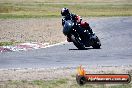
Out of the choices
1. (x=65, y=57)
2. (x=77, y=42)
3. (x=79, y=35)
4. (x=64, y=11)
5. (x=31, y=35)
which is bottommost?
(x=31, y=35)

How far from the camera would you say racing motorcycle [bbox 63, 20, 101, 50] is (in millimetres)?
21036

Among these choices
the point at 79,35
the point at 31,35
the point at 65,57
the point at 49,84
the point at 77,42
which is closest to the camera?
the point at 49,84

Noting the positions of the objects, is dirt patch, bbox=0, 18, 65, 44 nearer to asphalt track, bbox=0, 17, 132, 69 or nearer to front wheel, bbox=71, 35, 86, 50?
front wheel, bbox=71, 35, 86, 50

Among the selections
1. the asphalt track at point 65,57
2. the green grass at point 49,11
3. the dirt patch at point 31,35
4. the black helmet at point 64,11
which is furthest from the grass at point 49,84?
the green grass at point 49,11

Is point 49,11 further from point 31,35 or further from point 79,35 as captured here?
point 79,35

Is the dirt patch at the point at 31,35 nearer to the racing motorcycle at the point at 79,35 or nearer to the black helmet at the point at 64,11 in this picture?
the racing motorcycle at the point at 79,35

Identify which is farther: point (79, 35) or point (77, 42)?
point (79, 35)

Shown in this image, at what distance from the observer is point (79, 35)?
21.3m

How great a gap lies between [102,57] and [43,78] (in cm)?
478

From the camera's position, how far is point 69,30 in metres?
21.1

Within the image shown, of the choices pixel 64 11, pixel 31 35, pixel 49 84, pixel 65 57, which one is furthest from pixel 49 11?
pixel 49 84

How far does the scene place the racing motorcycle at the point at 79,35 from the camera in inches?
828

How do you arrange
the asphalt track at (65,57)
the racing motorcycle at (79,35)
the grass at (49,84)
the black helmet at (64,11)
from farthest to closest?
the racing motorcycle at (79,35)
the black helmet at (64,11)
the asphalt track at (65,57)
the grass at (49,84)

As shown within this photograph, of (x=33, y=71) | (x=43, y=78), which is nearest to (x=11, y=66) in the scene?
(x=33, y=71)
